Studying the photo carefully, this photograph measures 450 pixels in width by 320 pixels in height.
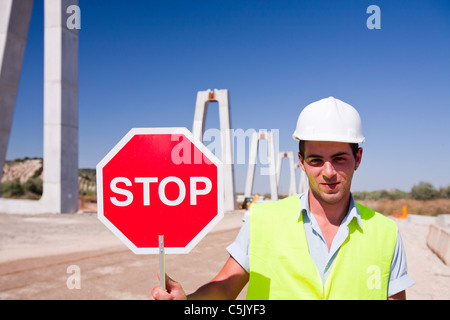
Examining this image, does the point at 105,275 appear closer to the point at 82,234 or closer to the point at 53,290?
the point at 53,290

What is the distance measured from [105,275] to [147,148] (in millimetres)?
5834

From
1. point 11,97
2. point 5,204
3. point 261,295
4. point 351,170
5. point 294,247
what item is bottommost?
point 5,204

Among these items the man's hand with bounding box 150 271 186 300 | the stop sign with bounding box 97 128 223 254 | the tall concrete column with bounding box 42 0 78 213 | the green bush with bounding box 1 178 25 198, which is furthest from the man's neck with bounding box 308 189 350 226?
the green bush with bounding box 1 178 25 198

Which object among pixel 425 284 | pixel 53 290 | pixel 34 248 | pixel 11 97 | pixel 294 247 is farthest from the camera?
pixel 11 97

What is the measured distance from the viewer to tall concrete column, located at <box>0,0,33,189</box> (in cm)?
1825

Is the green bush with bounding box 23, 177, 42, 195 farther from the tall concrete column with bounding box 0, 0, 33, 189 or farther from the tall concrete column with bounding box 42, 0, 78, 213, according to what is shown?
the tall concrete column with bounding box 42, 0, 78, 213

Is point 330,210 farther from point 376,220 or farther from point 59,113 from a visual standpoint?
point 59,113

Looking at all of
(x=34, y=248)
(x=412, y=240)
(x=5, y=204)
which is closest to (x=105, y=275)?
(x=34, y=248)

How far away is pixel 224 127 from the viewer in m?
35.8

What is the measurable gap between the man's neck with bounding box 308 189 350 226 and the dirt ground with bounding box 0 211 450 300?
13.6 ft

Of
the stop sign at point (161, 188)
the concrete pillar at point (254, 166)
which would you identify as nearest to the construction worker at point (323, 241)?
the stop sign at point (161, 188)

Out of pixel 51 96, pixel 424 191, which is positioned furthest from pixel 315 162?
pixel 424 191

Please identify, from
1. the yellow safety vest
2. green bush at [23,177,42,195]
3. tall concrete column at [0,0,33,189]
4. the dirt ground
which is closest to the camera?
the yellow safety vest

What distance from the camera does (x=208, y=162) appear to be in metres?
1.61
